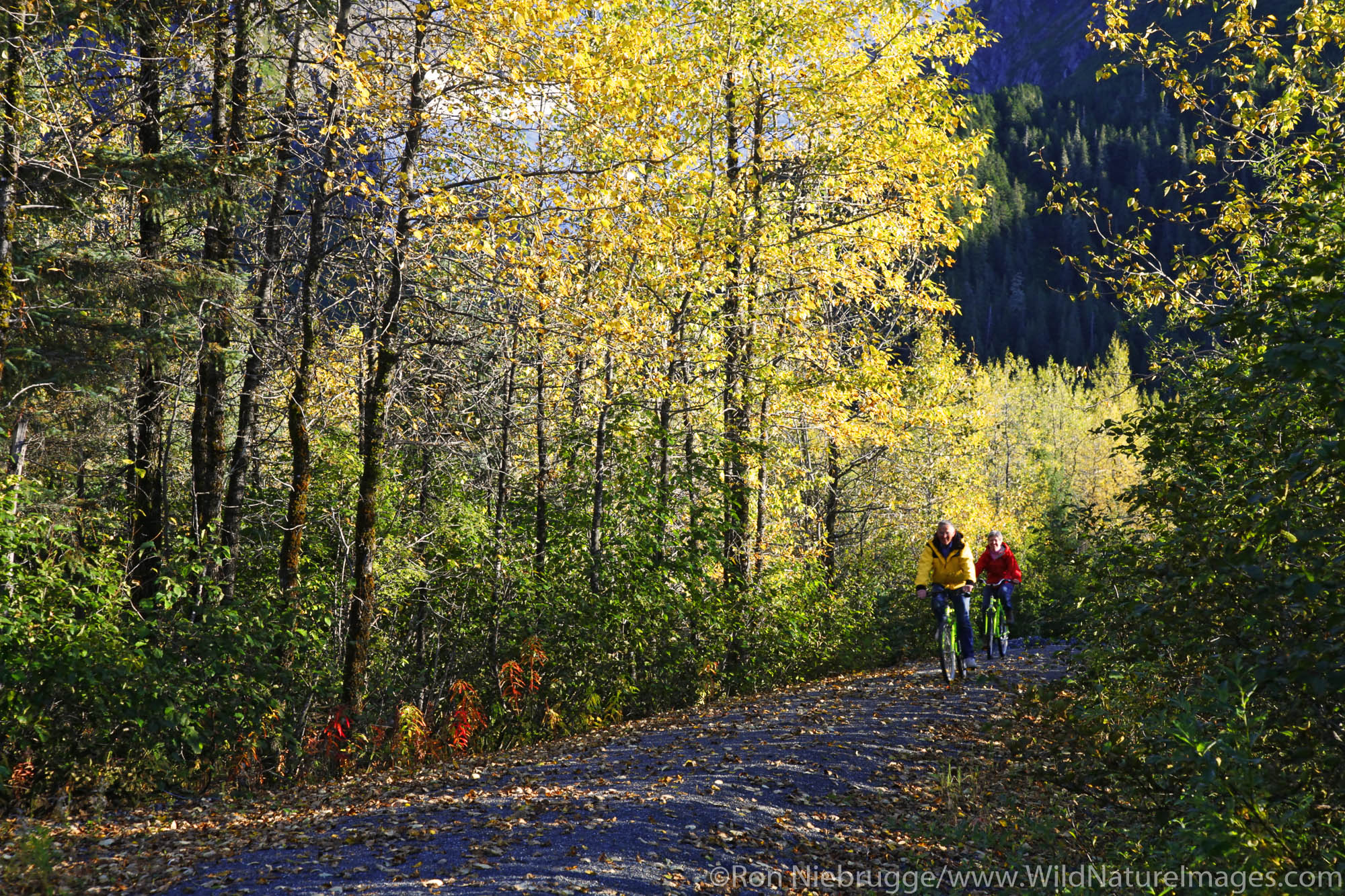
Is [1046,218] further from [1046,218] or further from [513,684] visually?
[513,684]

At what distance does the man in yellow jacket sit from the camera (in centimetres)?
959

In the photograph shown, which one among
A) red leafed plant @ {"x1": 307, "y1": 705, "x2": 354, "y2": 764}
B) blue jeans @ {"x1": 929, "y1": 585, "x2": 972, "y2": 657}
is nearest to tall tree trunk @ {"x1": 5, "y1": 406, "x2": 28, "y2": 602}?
red leafed plant @ {"x1": 307, "y1": 705, "x2": 354, "y2": 764}

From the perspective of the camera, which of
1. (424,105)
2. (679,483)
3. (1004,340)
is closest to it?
(424,105)

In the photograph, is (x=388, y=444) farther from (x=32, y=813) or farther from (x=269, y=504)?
(x=32, y=813)

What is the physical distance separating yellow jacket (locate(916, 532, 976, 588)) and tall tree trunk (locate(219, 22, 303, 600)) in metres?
7.66

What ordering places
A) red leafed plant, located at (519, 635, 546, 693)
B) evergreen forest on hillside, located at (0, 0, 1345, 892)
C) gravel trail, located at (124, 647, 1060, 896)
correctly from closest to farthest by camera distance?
gravel trail, located at (124, 647, 1060, 896) < evergreen forest on hillside, located at (0, 0, 1345, 892) < red leafed plant, located at (519, 635, 546, 693)

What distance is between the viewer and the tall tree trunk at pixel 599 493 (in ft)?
38.4

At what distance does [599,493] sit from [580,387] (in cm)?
260

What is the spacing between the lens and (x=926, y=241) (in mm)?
12672

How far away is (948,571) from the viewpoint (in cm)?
966

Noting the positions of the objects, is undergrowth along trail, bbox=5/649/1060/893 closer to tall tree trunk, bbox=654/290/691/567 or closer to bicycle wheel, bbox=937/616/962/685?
bicycle wheel, bbox=937/616/962/685

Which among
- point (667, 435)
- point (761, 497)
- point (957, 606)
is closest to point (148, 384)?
point (667, 435)

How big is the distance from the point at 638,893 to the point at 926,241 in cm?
1045

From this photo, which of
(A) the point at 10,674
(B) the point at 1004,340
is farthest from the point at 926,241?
(B) the point at 1004,340
